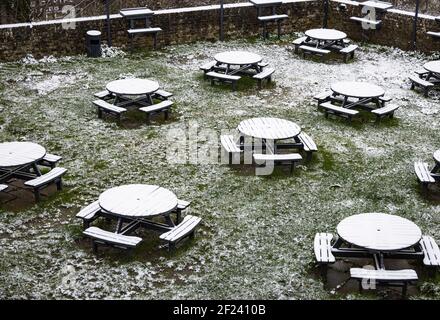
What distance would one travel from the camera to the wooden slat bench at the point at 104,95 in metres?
12.1

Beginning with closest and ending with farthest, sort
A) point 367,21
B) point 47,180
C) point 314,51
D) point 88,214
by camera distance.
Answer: point 88,214, point 47,180, point 314,51, point 367,21

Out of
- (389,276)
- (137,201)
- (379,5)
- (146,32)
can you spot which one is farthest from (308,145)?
(379,5)

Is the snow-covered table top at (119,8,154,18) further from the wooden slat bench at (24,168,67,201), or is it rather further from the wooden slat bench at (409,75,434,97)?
the wooden slat bench at (24,168,67,201)

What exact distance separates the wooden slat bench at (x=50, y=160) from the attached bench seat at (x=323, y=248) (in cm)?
402

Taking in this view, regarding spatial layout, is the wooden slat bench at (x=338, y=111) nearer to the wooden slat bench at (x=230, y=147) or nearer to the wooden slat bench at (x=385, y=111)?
the wooden slat bench at (x=385, y=111)

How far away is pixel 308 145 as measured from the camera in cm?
1042

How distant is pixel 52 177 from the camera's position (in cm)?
907

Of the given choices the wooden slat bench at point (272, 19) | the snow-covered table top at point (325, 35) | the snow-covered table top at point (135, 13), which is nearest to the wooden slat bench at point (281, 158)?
the snow-covered table top at point (325, 35)

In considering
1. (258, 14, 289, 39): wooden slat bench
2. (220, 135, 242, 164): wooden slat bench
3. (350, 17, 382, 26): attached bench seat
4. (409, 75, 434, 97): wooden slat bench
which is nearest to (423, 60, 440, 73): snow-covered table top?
(409, 75, 434, 97): wooden slat bench

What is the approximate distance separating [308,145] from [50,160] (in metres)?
3.96

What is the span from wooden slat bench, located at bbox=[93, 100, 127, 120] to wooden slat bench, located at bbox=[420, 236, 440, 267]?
5728 millimetres

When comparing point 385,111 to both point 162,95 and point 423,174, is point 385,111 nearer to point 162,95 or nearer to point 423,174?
point 423,174
